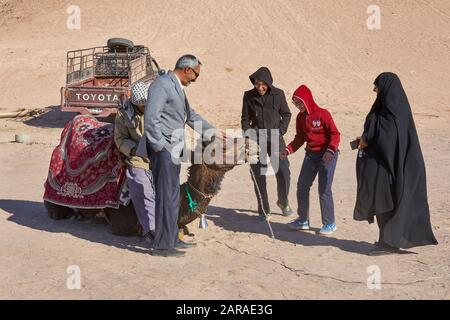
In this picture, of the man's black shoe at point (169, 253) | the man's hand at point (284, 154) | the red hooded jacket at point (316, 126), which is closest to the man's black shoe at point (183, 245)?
the man's black shoe at point (169, 253)

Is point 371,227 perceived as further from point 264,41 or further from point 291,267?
point 264,41

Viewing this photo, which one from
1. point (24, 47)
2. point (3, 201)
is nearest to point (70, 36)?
point (24, 47)

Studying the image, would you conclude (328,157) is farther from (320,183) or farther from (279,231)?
(279,231)

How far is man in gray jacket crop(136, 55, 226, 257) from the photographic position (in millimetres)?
→ 6820

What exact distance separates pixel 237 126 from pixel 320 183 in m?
9.13

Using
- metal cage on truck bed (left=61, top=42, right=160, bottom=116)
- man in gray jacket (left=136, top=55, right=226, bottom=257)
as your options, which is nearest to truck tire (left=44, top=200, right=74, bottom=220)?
man in gray jacket (left=136, top=55, right=226, bottom=257)

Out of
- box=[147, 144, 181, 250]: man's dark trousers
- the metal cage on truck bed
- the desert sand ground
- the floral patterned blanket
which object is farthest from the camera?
the metal cage on truck bed

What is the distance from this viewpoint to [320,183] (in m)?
Result: 8.10

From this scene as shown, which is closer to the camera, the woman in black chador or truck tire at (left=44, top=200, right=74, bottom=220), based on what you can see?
the woman in black chador

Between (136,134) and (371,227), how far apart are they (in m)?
2.93

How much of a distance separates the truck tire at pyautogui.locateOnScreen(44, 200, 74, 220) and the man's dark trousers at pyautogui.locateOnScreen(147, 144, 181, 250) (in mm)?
2039

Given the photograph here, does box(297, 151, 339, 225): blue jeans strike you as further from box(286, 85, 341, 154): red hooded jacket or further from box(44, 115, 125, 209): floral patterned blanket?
box(44, 115, 125, 209): floral patterned blanket

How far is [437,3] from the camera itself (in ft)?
96.0

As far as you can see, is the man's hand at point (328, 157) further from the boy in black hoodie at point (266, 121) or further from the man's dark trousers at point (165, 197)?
the man's dark trousers at point (165, 197)
